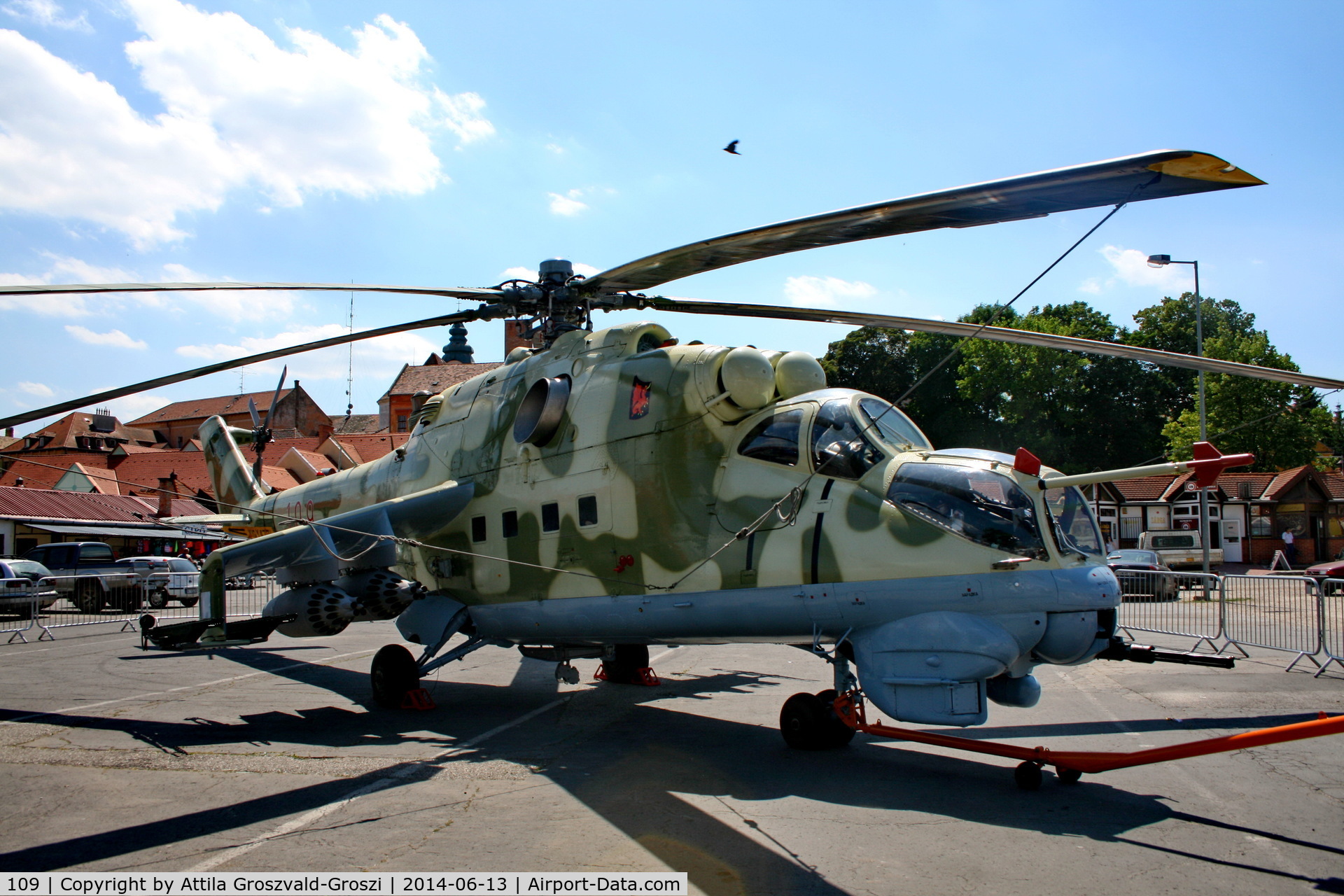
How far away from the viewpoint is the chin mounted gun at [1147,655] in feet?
21.7

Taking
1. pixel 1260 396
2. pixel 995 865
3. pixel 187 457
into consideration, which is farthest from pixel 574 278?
pixel 187 457

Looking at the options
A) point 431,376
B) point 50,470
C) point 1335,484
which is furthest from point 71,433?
point 1335,484

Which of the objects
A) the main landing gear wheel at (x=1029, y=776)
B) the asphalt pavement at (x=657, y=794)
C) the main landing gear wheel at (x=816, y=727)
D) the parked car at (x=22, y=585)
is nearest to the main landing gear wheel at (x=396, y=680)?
the asphalt pavement at (x=657, y=794)

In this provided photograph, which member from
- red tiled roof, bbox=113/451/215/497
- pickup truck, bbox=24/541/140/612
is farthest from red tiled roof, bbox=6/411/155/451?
pickup truck, bbox=24/541/140/612

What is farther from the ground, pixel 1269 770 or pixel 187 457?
pixel 187 457

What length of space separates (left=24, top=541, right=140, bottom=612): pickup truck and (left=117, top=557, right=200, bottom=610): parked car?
0.39 m

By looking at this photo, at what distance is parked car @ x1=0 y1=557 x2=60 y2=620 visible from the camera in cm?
2109

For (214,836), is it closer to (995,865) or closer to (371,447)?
(995,865)

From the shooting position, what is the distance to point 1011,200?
4.73 m

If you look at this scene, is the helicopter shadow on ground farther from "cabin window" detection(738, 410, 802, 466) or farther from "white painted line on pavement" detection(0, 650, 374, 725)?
"cabin window" detection(738, 410, 802, 466)

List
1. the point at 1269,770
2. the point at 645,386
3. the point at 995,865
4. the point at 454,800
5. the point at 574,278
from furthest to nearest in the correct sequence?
the point at 574,278 → the point at 645,386 → the point at 1269,770 → the point at 454,800 → the point at 995,865

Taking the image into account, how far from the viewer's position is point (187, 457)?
71.4 meters

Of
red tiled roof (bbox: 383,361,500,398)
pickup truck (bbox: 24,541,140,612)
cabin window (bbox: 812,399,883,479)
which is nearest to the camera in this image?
cabin window (bbox: 812,399,883,479)

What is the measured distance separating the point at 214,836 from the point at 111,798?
1596 millimetres
